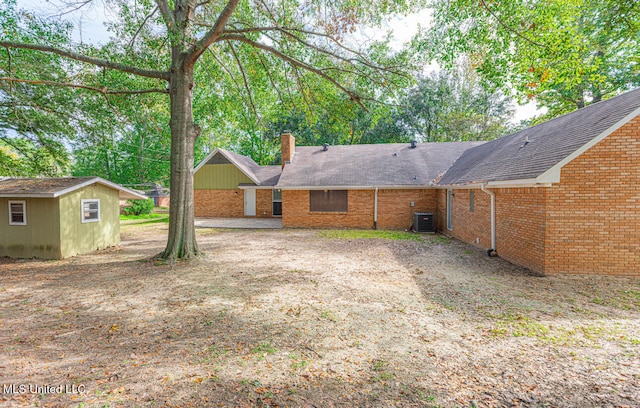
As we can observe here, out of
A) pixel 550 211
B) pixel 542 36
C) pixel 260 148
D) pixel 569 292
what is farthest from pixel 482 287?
pixel 260 148

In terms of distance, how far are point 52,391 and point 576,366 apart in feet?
18.6

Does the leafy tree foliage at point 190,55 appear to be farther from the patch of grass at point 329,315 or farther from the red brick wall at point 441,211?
the red brick wall at point 441,211

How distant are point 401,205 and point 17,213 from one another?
15.7m

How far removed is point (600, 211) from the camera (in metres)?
6.76

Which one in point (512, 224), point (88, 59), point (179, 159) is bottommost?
point (512, 224)

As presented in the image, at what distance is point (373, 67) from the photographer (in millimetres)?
9031

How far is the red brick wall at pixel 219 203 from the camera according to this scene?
2203 centimetres

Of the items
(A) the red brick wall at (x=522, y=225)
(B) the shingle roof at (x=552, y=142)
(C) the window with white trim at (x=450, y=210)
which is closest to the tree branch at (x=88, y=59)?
(B) the shingle roof at (x=552, y=142)

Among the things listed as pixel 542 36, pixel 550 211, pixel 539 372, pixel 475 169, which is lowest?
pixel 539 372

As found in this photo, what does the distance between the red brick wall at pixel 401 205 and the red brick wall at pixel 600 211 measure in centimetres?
906

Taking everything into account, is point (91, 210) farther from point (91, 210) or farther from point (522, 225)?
point (522, 225)

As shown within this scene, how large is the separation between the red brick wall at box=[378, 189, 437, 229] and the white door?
385 inches

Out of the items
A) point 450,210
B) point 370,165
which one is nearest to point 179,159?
point 370,165

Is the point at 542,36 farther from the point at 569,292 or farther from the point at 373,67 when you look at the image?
the point at 569,292
